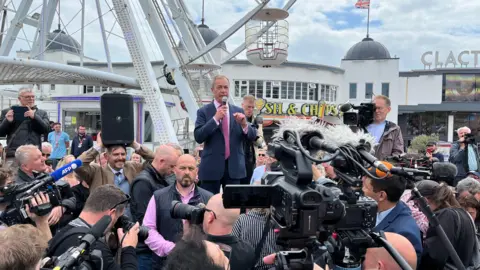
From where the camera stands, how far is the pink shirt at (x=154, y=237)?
12.3 ft

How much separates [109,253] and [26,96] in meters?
4.28

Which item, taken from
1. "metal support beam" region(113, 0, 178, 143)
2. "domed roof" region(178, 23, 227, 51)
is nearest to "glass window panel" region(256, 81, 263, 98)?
"domed roof" region(178, 23, 227, 51)

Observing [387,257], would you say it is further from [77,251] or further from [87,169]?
[87,169]

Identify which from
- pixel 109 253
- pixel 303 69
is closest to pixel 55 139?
pixel 109 253

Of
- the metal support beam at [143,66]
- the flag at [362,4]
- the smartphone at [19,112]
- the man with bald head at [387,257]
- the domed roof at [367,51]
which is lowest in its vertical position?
the man with bald head at [387,257]

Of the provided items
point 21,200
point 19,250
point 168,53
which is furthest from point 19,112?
point 168,53

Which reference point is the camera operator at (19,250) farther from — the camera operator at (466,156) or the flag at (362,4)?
the flag at (362,4)

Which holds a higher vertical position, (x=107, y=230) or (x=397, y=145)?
(x=397, y=145)

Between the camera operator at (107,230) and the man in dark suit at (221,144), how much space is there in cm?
167

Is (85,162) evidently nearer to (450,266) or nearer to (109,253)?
(109,253)

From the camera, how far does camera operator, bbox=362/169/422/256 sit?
3119 mm

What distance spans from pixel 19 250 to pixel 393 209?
263 centimetres

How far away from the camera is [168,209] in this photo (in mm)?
3943

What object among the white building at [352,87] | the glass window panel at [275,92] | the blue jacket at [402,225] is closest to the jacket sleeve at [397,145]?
the blue jacket at [402,225]
